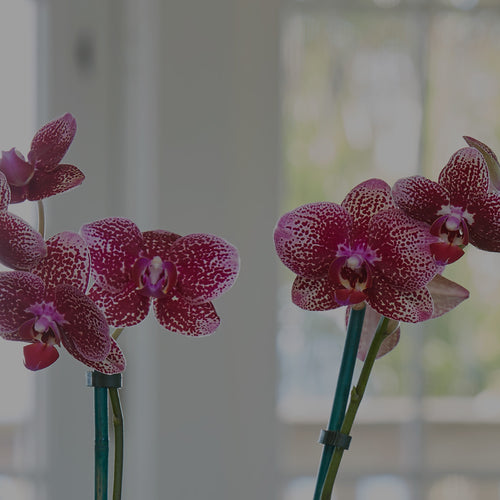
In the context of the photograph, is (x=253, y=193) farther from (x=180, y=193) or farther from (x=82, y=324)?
(x=82, y=324)

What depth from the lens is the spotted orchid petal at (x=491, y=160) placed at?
0.30m

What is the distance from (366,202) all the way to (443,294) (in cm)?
5

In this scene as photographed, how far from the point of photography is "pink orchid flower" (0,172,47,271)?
27cm

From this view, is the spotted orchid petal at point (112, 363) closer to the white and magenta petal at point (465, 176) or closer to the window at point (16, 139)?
the white and magenta petal at point (465, 176)

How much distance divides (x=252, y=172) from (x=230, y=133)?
0.08 metres

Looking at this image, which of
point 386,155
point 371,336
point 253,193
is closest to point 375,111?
point 386,155

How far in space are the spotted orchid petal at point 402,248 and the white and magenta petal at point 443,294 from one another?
0.03 m

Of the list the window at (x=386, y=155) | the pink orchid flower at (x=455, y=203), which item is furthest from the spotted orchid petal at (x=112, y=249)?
the window at (x=386, y=155)

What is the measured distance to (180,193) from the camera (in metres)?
1.18

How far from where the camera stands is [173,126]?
1.18m

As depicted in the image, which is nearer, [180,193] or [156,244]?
[156,244]

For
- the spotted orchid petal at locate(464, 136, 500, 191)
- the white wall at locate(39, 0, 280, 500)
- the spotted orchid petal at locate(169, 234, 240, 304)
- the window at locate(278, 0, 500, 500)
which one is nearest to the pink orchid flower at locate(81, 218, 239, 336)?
the spotted orchid petal at locate(169, 234, 240, 304)

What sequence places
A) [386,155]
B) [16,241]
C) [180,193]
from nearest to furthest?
[16,241] < [180,193] < [386,155]

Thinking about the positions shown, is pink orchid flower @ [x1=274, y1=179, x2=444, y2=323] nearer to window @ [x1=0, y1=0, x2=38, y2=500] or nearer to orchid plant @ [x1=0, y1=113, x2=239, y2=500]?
orchid plant @ [x1=0, y1=113, x2=239, y2=500]
